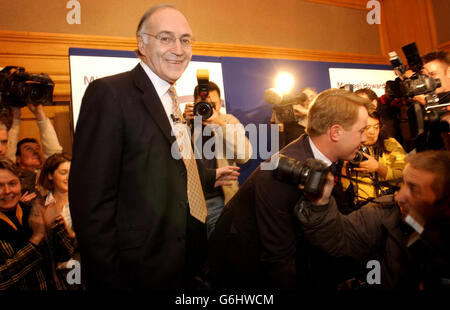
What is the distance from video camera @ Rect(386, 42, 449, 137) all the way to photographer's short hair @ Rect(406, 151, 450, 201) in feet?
1.62

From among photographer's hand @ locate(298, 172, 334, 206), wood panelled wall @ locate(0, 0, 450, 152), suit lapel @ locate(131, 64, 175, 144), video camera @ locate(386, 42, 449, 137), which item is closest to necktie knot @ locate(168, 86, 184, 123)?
suit lapel @ locate(131, 64, 175, 144)

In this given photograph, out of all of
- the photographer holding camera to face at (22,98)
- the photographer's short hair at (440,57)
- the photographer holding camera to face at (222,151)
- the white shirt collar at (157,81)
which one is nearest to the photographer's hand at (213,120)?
the photographer holding camera to face at (222,151)

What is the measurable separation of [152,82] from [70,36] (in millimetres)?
2695

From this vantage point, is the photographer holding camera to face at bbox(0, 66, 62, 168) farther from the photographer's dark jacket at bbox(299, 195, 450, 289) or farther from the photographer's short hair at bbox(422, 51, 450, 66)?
the photographer's short hair at bbox(422, 51, 450, 66)

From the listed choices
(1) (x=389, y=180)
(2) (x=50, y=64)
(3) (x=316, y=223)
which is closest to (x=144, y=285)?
(3) (x=316, y=223)

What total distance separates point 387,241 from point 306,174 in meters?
0.63

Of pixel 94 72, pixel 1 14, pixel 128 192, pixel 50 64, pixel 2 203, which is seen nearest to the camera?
pixel 128 192

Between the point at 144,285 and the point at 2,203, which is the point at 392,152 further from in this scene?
the point at 2,203

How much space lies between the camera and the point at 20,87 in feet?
7.54

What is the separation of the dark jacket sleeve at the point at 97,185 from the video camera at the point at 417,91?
1716 mm

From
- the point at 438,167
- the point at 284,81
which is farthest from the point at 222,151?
the point at 284,81

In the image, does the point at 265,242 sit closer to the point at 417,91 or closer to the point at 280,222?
the point at 280,222

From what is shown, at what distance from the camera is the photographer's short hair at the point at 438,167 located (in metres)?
1.40
